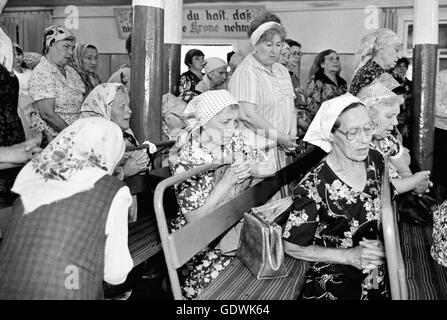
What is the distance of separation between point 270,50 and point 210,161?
1.88 metres

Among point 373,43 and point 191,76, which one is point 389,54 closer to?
point 373,43

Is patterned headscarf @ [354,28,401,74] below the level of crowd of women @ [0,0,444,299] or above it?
above

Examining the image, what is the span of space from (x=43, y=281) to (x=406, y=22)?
405 inches

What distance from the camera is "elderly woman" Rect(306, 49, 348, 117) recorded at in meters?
6.46

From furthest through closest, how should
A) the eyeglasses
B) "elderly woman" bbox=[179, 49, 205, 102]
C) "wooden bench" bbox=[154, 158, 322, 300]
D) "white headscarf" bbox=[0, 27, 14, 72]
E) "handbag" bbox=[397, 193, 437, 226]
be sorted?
"elderly woman" bbox=[179, 49, 205, 102] < "handbag" bbox=[397, 193, 437, 226] < "white headscarf" bbox=[0, 27, 14, 72] < the eyeglasses < "wooden bench" bbox=[154, 158, 322, 300]

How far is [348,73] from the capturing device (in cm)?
1127

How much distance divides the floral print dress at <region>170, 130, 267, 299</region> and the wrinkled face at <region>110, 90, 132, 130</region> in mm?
1199

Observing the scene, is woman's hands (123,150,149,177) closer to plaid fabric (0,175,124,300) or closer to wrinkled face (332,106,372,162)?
wrinkled face (332,106,372,162)

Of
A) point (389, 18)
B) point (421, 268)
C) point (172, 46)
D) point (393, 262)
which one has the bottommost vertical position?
point (421, 268)

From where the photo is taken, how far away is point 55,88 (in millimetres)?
4684

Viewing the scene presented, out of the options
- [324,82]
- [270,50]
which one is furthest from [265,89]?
[324,82]

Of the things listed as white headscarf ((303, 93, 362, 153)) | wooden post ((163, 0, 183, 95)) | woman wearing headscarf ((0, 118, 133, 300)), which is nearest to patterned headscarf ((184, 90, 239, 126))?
white headscarf ((303, 93, 362, 153))

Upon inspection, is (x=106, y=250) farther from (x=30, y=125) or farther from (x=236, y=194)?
(x=30, y=125)
